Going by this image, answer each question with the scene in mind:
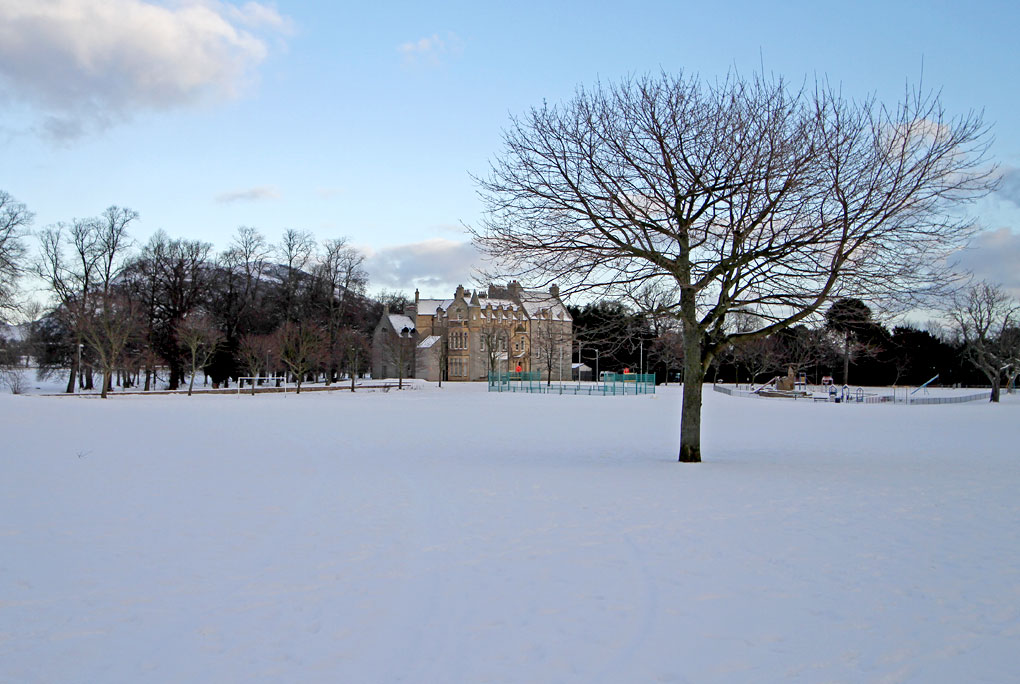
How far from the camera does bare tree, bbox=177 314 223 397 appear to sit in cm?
4994

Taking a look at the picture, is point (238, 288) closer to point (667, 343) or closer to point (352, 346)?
point (352, 346)

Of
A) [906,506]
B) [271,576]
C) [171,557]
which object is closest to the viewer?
[271,576]

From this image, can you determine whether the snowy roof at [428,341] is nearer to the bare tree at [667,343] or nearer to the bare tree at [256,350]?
the bare tree at [256,350]

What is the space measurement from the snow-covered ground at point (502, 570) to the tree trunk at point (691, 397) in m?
0.67

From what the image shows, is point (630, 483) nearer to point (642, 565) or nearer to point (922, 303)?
point (642, 565)

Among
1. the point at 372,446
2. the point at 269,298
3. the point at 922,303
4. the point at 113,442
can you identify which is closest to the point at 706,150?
the point at 922,303

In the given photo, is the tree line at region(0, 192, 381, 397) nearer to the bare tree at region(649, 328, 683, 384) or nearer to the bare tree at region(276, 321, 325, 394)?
the bare tree at region(276, 321, 325, 394)

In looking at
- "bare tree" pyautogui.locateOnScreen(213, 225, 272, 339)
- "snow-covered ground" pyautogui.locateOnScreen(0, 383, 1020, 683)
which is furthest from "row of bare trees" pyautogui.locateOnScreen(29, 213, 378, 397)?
"snow-covered ground" pyautogui.locateOnScreen(0, 383, 1020, 683)

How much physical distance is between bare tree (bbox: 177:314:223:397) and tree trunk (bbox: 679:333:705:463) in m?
40.1

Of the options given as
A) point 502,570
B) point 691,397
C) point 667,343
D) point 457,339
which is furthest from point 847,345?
point 457,339

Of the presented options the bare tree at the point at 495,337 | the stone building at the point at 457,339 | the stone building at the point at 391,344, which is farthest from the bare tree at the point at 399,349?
the bare tree at the point at 495,337

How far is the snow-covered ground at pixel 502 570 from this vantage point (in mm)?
5184

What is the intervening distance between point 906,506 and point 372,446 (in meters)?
12.4

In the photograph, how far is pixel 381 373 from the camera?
88.8m
